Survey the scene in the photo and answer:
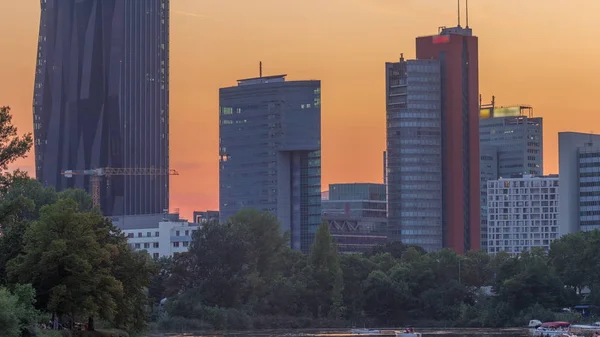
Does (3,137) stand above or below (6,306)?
above

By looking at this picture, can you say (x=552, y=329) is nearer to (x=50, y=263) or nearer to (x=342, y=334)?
(x=342, y=334)

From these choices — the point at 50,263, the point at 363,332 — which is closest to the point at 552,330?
the point at 363,332

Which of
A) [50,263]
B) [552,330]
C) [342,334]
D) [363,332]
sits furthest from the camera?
[363,332]

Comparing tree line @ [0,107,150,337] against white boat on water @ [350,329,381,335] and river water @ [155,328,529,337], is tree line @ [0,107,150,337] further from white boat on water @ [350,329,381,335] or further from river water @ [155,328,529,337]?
white boat on water @ [350,329,381,335]

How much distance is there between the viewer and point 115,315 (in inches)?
4818

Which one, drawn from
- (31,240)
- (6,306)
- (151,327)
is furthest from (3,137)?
(151,327)

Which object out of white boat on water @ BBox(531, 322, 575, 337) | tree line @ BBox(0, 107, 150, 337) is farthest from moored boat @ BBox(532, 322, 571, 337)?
tree line @ BBox(0, 107, 150, 337)

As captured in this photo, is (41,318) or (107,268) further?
(107,268)

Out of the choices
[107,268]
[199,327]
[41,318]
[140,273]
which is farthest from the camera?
[199,327]

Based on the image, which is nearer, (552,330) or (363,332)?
(552,330)

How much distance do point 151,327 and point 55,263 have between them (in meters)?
74.0

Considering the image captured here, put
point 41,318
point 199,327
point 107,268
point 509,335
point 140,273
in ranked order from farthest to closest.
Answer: point 199,327 < point 509,335 < point 140,273 < point 107,268 < point 41,318

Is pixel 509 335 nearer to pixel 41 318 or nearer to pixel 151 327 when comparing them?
pixel 151 327

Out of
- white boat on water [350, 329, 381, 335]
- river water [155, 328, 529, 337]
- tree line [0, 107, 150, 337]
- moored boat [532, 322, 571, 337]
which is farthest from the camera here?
white boat on water [350, 329, 381, 335]
